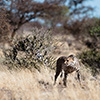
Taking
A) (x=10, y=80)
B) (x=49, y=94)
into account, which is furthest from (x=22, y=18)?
(x=49, y=94)

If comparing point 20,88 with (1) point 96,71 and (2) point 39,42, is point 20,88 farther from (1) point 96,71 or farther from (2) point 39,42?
(1) point 96,71

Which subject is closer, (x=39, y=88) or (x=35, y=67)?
(x=39, y=88)

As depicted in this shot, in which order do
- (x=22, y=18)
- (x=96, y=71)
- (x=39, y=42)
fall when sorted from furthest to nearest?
1. (x=22, y=18)
2. (x=96, y=71)
3. (x=39, y=42)

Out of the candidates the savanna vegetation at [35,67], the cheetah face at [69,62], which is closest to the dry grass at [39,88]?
the savanna vegetation at [35,67]

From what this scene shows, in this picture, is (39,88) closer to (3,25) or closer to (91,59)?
(3,25)

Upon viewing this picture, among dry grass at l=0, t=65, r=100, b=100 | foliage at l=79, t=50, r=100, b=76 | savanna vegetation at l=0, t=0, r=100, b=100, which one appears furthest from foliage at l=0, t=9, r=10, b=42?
foliage at l=79, t=50, r=100, b=76

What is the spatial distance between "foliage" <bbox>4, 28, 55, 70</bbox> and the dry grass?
4.85 ft

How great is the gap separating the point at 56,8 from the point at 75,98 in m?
14.7

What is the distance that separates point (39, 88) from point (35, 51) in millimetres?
3127

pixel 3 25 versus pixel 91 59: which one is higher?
pixel 3 25

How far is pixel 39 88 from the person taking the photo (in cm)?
595

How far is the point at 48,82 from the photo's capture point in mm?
6668

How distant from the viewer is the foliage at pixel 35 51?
873 centimetres

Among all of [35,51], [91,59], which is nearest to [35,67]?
[35,51]
